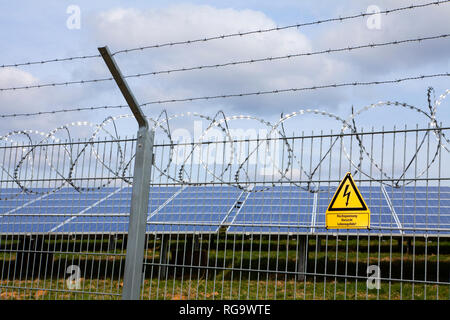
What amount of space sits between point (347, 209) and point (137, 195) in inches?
82.7

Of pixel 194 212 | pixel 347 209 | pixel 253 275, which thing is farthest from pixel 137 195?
pixel 253 275

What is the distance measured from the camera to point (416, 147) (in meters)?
5.68

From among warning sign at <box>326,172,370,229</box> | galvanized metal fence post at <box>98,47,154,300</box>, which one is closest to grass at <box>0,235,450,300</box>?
galvanized metal fence post at <box>98,47,154,300</box>

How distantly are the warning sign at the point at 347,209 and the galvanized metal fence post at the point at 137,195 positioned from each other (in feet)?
6.18

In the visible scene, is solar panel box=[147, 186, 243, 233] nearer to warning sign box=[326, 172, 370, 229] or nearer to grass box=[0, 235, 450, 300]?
grass box=[0, 235, 450, 300]

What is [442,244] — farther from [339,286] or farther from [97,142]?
[97,142]

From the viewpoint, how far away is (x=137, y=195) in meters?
6.25

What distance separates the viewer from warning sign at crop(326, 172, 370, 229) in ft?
18.3

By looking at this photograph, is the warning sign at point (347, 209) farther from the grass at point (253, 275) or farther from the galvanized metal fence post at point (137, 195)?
the grass at point (253, 275)

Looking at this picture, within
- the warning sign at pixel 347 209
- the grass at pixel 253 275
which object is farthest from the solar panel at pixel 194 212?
the warning sign at pixel 347 209

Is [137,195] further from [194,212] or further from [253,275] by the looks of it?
[253,275]

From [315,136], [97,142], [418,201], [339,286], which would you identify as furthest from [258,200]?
[315,136]

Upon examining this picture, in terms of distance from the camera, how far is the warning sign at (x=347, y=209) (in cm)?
557
